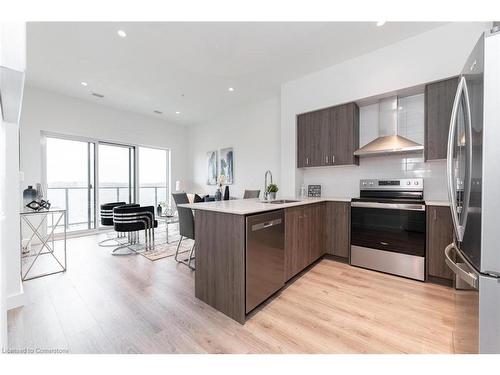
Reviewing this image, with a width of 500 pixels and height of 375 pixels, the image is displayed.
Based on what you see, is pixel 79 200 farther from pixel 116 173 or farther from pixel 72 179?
pixel 116 173

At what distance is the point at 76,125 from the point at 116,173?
1.35 meters

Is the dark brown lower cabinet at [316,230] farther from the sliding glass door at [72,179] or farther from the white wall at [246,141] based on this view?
the sliding glass door at [72,179]

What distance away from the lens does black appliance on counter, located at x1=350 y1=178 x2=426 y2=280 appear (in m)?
2.35

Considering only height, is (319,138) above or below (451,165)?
above

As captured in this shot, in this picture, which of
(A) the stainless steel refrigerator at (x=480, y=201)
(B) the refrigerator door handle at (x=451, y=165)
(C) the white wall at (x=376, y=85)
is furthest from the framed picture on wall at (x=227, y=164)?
(A) the stainless steel refrigerator at (x=480, y=201)

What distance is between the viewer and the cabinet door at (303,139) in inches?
134

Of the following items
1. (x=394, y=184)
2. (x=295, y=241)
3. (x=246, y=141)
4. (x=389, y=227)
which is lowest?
(x=295, y=241)

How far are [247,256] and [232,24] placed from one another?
2.50 metres

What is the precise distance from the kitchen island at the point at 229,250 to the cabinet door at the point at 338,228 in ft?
2.31

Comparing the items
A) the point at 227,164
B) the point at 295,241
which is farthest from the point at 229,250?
the point at 227,164

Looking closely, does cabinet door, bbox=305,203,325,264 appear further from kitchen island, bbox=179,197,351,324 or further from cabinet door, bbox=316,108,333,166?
cabinet door, bbox=316,108,333,166

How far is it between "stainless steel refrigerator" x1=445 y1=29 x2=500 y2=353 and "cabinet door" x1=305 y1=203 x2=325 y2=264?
1480mm

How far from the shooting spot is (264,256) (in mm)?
1818
